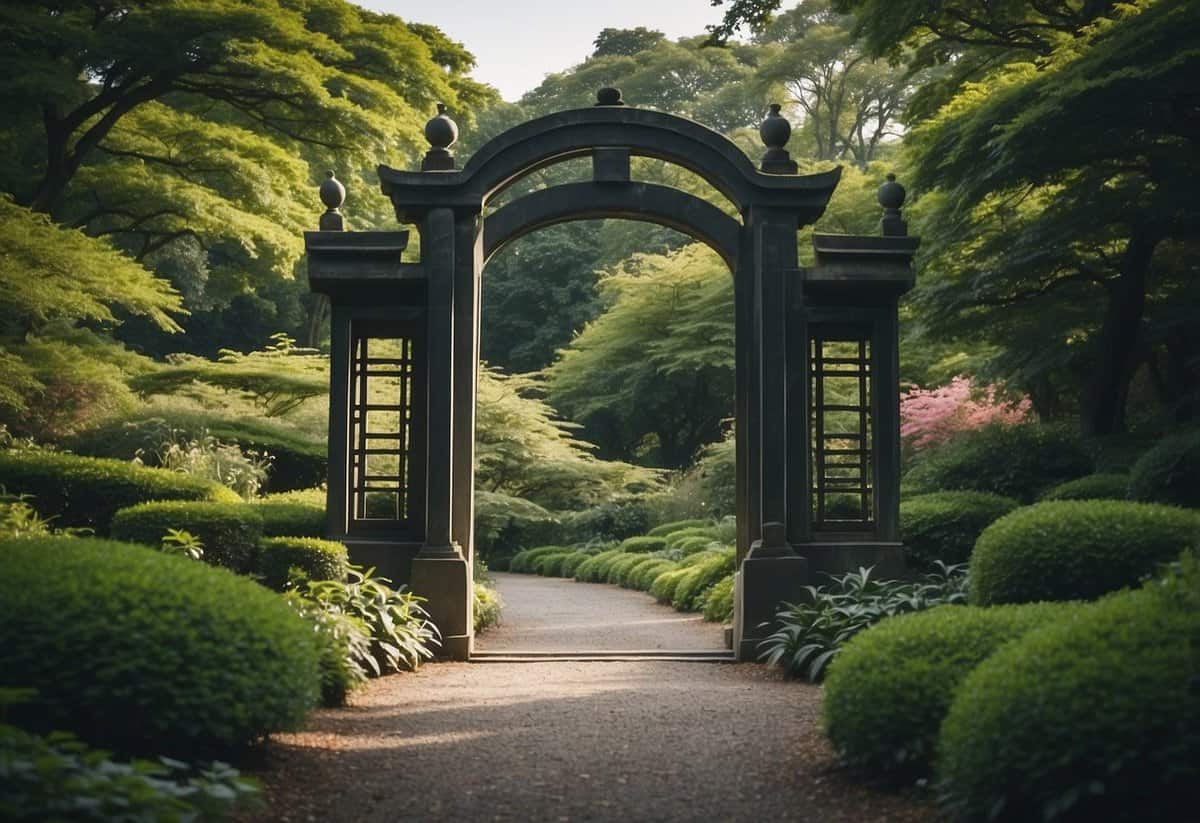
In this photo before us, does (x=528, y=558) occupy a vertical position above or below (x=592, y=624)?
above

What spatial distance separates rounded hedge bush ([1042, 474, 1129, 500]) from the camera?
10739 mm

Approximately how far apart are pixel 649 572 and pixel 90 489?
365 inches

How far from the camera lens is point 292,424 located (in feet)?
55.6

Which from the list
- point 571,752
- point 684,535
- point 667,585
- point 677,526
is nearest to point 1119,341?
point 667,585

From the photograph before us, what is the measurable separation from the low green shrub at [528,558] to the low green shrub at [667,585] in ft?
27.5

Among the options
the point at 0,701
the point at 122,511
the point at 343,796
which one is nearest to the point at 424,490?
the point at 122,511

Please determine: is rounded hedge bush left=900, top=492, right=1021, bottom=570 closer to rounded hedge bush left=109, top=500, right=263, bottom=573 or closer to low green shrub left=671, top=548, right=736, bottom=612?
low green shrub left=671, top=548, right=736, bottom=612

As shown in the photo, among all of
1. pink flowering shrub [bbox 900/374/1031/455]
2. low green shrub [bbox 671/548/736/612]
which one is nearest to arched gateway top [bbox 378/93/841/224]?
low green shrub [bbox 671/548/736/612]

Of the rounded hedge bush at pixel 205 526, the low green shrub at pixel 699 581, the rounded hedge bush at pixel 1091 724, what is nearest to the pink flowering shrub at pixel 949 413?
the low green shrub at pixel 699 581

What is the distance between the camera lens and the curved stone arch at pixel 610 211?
9.95 meters

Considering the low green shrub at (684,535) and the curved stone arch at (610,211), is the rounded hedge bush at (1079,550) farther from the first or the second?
the low green shrub at (684,535)

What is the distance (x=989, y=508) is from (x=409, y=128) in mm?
11416

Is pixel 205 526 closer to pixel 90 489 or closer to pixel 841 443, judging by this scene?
pixel 90 489

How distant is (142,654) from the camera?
15.4ft
